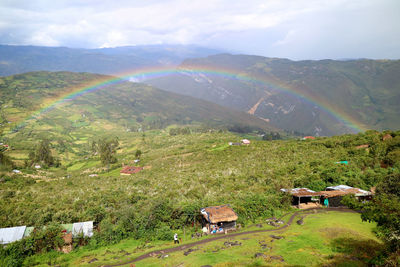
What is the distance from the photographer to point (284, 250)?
67.4ft

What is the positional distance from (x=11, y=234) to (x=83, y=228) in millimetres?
6683

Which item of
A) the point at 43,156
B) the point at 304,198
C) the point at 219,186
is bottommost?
the point at 43,156

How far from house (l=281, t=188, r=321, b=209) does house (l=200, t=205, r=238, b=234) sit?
37.8 ft

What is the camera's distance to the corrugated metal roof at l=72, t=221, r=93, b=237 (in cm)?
2593

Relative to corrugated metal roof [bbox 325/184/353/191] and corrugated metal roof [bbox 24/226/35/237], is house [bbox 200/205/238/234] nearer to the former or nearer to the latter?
corrugated metal roof [bbox 325/184/353/191]

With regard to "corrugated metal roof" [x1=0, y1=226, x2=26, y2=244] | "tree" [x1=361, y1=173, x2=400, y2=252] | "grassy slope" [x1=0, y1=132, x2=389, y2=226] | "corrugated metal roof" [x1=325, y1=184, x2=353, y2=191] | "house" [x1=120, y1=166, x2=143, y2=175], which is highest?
"tree" [x1=361, y1=173, x2=400, y2=252]

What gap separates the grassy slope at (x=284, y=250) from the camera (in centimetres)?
1866

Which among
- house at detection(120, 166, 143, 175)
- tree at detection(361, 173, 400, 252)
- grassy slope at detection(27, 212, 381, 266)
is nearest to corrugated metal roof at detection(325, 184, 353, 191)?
grassy slope at detection(27, 212, 381, 266)

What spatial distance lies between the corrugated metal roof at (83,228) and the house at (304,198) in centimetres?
2602

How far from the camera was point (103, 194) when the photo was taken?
39.5 meters

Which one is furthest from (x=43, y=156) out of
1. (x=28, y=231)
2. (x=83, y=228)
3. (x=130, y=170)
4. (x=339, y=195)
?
(x=339, y=195)

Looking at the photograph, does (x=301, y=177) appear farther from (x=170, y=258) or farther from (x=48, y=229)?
(x=48, y=229)

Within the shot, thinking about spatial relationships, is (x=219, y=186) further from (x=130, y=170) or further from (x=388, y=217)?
(x=130, y=170)

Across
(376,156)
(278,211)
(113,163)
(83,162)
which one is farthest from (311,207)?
(83,162)
